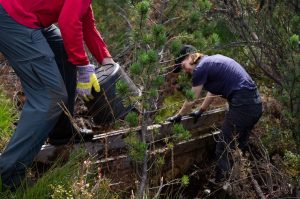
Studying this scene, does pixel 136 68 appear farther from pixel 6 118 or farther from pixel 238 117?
Result: pixel 238 117

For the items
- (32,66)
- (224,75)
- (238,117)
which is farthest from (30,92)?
(238,117)

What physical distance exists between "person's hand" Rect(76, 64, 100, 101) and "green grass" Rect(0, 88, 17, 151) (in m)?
1.02

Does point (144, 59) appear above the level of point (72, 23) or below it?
below

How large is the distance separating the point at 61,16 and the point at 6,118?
1504mm

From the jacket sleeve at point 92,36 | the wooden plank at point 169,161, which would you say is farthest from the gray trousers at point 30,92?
the wooden plank at point 169,161

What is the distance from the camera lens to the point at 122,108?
169 inches

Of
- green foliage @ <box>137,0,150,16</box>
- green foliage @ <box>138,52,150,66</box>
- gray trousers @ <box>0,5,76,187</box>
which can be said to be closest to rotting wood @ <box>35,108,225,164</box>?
gray trousers @ <box>0,5,76,187</box>

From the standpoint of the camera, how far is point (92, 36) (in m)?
4.14

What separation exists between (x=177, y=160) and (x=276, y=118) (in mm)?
1263

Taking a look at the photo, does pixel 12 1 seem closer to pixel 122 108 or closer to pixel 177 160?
pixel 122 108

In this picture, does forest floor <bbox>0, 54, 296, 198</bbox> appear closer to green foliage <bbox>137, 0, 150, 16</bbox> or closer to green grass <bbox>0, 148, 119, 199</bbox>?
green grass <bbox>0, 148, 119, 199</bbox>

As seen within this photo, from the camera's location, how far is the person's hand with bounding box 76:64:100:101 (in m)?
3.70

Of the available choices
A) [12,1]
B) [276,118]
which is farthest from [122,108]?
[276,118]

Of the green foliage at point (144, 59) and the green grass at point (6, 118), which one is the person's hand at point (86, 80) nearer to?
the green foliage at point (144, 59)
